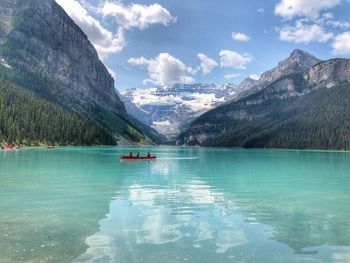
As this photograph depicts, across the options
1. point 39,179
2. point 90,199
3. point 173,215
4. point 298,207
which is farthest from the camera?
point 39,179

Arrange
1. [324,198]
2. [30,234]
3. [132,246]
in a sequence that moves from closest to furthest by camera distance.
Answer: [132,246] → [30,234] → [324,198]

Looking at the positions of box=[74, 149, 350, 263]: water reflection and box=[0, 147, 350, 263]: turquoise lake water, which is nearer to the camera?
box=[0, 147, 350, 263]: turquoise lake water

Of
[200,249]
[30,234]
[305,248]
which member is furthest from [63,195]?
[305,248]

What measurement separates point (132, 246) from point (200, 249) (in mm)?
4129

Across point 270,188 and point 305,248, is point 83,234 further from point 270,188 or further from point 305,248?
point 270,188

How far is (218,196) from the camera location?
48.0m

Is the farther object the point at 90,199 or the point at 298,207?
the point at 90,199

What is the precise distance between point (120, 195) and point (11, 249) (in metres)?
25.4

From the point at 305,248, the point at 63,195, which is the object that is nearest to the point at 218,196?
the point at 63,195

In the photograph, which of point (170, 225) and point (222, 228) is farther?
point (170, 225)

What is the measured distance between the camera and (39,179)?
207 feet

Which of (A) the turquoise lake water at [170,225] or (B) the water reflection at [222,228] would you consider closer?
(A) the turquoise lake water at [170,225]

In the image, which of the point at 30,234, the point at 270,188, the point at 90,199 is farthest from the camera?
the point at 270,188

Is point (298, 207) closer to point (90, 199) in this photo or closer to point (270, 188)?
point (270, 188)
